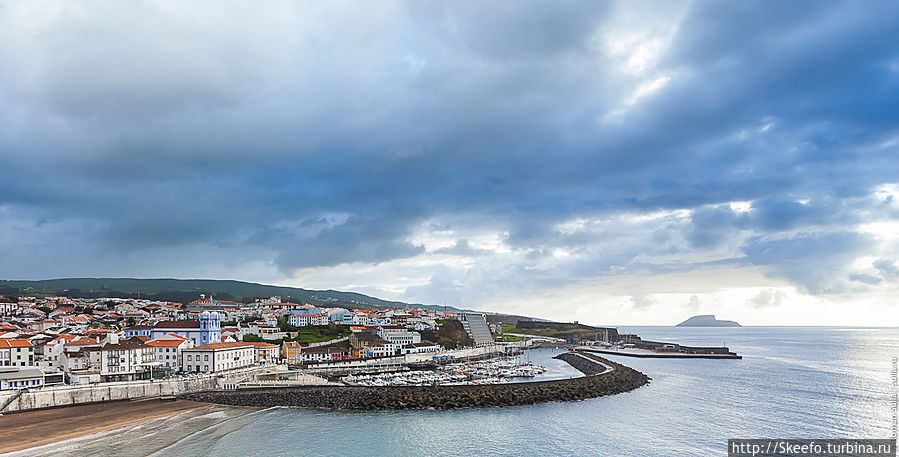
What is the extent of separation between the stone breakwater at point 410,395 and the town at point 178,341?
8946 millimetres

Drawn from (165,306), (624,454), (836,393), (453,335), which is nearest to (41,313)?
(165,306)

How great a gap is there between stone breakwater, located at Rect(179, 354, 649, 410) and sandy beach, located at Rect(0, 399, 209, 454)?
4.05m

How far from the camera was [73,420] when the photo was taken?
116 ft

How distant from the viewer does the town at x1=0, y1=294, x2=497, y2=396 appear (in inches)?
1896

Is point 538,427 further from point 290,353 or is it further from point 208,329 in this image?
point 208,329

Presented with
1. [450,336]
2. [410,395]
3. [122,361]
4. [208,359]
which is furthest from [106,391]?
[450,336]

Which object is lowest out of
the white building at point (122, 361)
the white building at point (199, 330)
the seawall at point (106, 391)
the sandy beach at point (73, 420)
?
the sandy beach at point (73, 420)

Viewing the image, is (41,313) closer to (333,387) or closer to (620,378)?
(333,387)

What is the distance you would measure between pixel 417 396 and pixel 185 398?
1796cm

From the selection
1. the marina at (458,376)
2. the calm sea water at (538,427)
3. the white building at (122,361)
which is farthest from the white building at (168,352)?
the calm sea water at (538,427)

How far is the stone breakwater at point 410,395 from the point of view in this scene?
42094 millimetres

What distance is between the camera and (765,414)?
130ft

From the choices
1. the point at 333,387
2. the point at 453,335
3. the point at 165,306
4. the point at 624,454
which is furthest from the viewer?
the point at 165,306

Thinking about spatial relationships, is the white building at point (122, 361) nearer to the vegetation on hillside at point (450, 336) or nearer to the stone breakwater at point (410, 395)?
the stone breakwater at point (410, 395)
